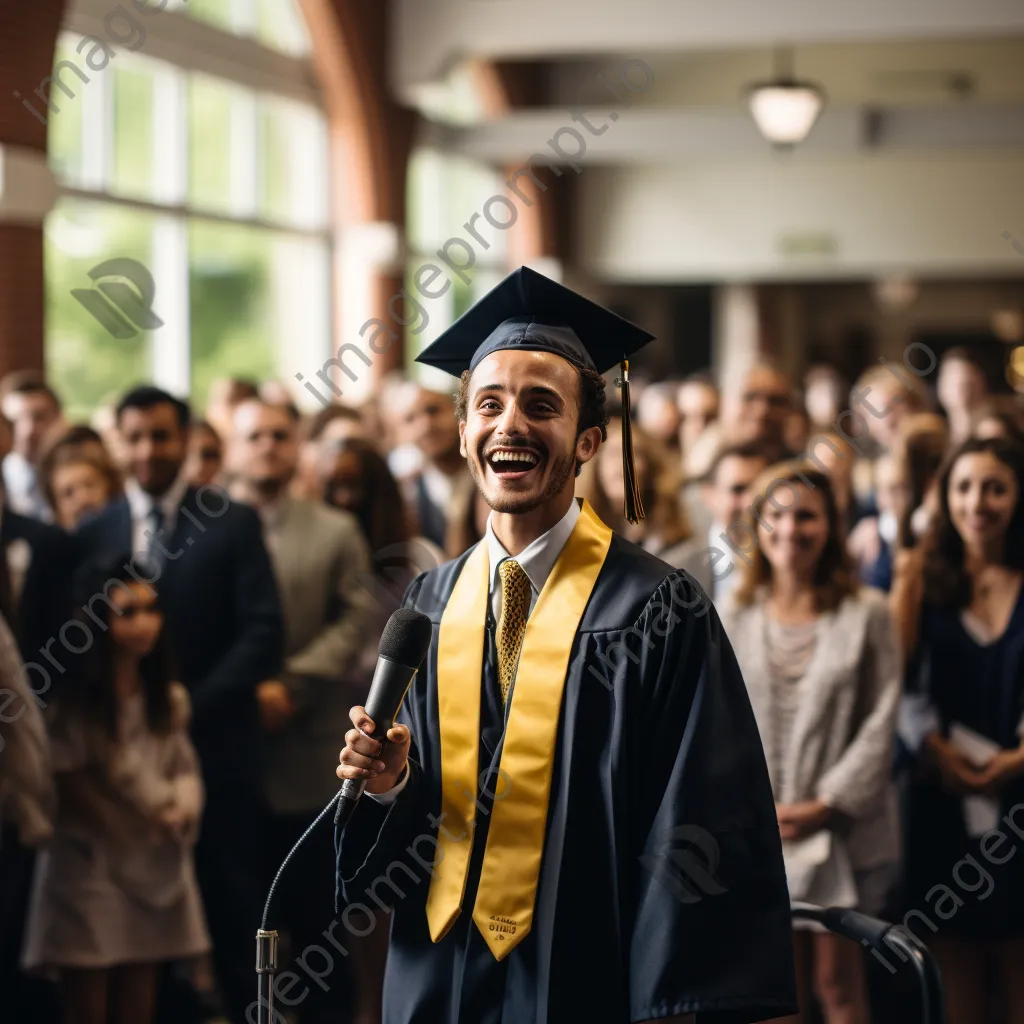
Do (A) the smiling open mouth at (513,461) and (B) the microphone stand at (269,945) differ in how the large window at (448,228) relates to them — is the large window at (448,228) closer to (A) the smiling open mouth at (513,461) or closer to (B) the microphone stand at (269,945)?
(A) the smiling open mouth at (513,461)

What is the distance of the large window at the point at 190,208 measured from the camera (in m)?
Result: 9.26

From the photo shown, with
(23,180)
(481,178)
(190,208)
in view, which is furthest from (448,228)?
(23,180)

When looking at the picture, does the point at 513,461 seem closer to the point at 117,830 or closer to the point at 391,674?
the point at 391,674

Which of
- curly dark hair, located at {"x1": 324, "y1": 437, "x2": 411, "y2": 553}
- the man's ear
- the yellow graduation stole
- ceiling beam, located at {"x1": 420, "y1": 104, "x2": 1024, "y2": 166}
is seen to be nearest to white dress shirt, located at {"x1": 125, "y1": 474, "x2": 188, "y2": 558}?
curly dark hair, located at {"x1": 324, "y1": 437, "x2": 411, "y2": 553}

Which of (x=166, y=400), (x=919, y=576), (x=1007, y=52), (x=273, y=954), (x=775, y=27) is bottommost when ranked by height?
(x=273, y=954)

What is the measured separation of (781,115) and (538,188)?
8084 mm

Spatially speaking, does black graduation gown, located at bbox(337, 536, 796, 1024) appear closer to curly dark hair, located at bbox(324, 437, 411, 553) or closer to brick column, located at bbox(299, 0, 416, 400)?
curly dark hair, located at bbox(324, 437, 411, 553)

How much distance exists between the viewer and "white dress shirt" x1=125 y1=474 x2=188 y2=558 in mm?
4430

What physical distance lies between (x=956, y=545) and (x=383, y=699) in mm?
2424

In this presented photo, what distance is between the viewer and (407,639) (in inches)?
82.5

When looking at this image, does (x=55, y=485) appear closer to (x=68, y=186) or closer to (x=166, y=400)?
(x=166, y=400)

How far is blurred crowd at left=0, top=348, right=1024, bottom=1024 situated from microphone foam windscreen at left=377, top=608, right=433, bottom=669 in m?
1.26

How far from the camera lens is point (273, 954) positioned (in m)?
2.13

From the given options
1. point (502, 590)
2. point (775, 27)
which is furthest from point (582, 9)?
point (502, 590)
